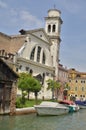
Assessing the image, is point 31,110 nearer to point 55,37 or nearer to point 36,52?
point 36,52

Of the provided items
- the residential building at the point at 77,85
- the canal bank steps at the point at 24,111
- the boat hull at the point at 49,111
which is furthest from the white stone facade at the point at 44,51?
the residential building at the point at 77,85

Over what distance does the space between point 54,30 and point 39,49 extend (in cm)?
1151

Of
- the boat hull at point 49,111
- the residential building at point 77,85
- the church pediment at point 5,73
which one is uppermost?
the residential building at point 77,85

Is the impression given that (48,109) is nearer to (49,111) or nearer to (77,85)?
(49,111)

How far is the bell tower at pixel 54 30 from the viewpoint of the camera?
76.2 m

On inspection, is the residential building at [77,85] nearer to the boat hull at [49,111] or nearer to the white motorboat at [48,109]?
the boat hull at [49,111]

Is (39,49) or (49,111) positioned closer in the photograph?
(49,111)

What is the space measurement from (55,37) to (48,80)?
472 inches

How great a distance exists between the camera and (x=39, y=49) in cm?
6831

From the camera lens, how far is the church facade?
61678 millimetres

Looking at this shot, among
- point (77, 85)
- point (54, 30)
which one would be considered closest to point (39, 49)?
point (54, 30)

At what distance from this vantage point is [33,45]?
6506 cm

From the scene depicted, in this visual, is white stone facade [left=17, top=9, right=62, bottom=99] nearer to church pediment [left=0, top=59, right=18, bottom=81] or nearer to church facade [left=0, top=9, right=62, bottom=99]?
church facade [left=0, top=9, right=62, bottom=99]

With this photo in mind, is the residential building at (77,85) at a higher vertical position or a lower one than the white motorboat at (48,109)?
higher
